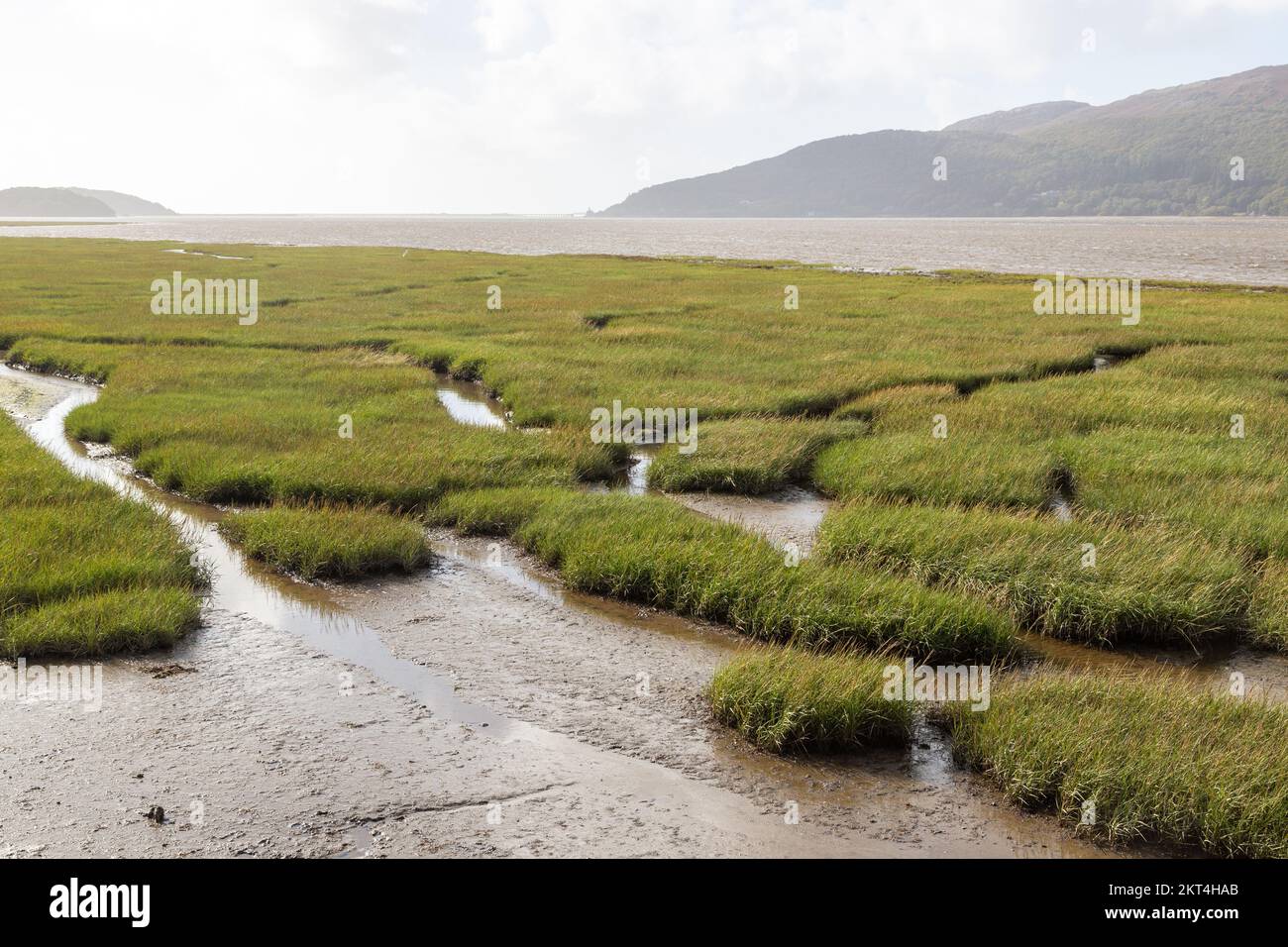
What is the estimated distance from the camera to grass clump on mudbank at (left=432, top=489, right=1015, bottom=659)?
31.9 feet

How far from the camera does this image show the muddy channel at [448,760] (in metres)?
6.42

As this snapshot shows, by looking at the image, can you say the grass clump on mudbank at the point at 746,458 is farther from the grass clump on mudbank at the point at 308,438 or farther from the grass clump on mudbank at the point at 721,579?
the grass clump on mudbank at the point at 721,579

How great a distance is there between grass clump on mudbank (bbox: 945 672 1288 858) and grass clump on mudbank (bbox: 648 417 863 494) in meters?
8.18

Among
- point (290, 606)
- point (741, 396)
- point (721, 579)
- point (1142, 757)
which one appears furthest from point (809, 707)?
point (741, 396)

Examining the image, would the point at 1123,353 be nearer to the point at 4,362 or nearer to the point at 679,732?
the point at 679,732

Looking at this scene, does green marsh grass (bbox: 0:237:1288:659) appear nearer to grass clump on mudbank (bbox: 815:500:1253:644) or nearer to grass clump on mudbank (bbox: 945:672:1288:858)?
grass clump on mudbank (bbox: 815:500:1253:644)

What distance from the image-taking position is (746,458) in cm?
1662

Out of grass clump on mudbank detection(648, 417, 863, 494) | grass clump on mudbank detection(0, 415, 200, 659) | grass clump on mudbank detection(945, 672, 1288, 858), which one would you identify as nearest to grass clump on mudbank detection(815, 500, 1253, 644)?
grass clump on mudbank detection(945, 672, 1288, 858)

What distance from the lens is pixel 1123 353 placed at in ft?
95.4

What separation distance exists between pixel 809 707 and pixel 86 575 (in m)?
7.71

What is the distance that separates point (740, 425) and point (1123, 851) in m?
13.0

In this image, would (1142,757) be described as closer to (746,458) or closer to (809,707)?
(809,707)

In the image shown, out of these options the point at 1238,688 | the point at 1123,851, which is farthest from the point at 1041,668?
the point at 1123,851
